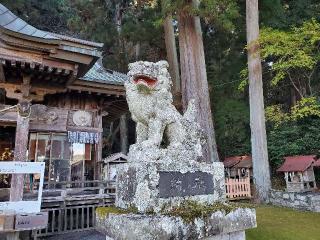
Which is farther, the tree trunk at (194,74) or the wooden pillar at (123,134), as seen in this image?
the wooden pillar at (123,134)

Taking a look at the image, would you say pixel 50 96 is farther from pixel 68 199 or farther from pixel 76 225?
pixel 76 225

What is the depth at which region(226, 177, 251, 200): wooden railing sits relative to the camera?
38.0ft

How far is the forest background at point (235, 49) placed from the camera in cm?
1106

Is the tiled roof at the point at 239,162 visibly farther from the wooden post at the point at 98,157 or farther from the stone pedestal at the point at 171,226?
the stone pedestal at the point at 171,226

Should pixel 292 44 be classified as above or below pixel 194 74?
above

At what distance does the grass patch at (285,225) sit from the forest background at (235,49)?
13.6 ft

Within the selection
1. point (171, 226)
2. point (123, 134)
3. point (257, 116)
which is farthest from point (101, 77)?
point (123, 134)

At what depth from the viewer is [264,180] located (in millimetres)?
10312

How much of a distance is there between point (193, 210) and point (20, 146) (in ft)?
17.4

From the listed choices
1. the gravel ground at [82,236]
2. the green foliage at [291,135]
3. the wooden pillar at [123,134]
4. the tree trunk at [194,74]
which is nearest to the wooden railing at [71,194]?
the gravel ground at [82,236]

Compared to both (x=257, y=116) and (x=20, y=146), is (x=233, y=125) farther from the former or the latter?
(x=20, y=146)

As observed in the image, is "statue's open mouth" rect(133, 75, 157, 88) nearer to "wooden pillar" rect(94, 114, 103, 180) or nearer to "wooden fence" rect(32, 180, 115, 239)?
"wooden fence" rect(32, 180, 115, 239)

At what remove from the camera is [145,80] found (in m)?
3.51

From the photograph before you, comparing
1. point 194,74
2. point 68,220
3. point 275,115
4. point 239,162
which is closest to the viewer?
point 68,220
